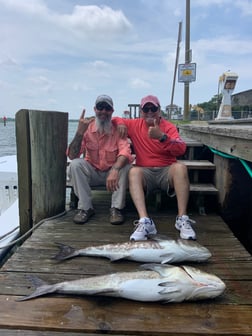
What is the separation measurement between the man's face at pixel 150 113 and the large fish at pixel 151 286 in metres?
1.84

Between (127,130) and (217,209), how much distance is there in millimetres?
1429

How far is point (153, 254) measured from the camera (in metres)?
2.32

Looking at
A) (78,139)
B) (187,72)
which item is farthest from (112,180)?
(187,72)

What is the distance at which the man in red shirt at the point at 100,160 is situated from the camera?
3.19 meters

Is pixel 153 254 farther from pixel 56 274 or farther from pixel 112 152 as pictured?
pixel 112 152

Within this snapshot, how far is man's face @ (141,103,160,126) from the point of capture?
3.33 metres

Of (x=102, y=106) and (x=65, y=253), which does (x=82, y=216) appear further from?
(x=102, y=106)

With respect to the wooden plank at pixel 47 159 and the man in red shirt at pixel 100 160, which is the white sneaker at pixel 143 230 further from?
the wooden plank at pixel 47 159

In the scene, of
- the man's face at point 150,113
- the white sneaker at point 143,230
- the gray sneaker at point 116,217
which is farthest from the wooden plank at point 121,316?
the man's face at point 150,113

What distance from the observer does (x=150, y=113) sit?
335 centimetres

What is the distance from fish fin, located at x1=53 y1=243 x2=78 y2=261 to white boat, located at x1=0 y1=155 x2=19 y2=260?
819 mm

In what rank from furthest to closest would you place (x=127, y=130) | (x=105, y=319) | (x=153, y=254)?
1. (x=127, y=130)
2. (x=153, y=254)
3. (x=105, y=319)

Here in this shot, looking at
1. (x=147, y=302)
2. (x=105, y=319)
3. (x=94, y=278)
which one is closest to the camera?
(x=105, y=319)

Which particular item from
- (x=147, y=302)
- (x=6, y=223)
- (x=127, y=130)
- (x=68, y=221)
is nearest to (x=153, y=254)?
(x=147, y=302)
